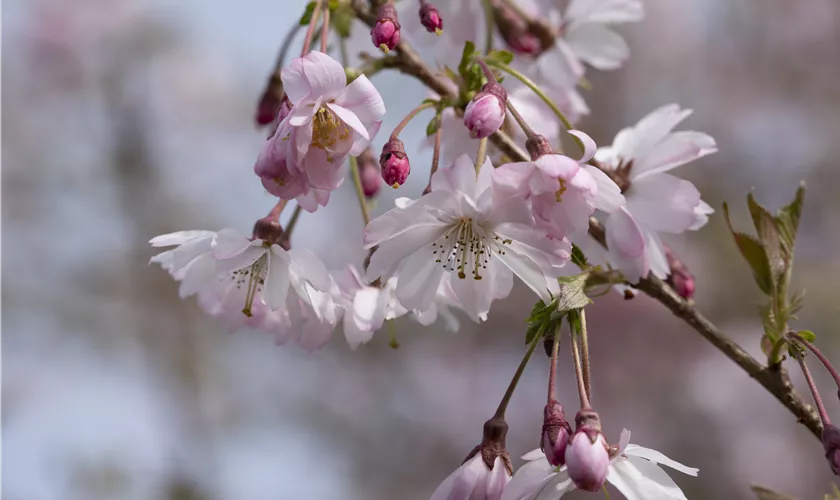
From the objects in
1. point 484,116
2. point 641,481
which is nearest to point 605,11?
point 484,116

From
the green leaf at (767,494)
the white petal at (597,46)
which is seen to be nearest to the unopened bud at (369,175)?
the white petal at (597,46)

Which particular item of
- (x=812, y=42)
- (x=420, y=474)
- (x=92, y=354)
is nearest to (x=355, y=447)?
(x=420, y=474)

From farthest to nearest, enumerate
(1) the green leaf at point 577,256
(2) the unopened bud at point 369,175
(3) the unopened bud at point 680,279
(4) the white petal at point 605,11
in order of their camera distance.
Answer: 1. (4) the white petal at point 605,11
2. (2) the unopened bud at point 369,175
3. (3) the unopened bud at point 680,279
4. (1) the green leaf at point 577,256

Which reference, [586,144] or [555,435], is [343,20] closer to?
[586,144]

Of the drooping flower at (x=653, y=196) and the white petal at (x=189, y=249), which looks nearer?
the drooping flower at (x=653, y=196)

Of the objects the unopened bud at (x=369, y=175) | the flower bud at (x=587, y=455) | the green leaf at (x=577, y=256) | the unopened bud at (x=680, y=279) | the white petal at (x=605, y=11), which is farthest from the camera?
A: the white petal at (x=605, y=11)

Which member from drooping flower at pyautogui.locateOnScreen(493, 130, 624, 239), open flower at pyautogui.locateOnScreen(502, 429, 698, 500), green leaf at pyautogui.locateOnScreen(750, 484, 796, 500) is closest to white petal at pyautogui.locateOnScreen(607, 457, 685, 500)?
open flower at pyautogui.locateOnScreen(502, 429, 698, 500)

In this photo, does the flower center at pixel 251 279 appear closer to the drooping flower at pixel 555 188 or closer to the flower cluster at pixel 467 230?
the flower cluster at pixel 467 230
